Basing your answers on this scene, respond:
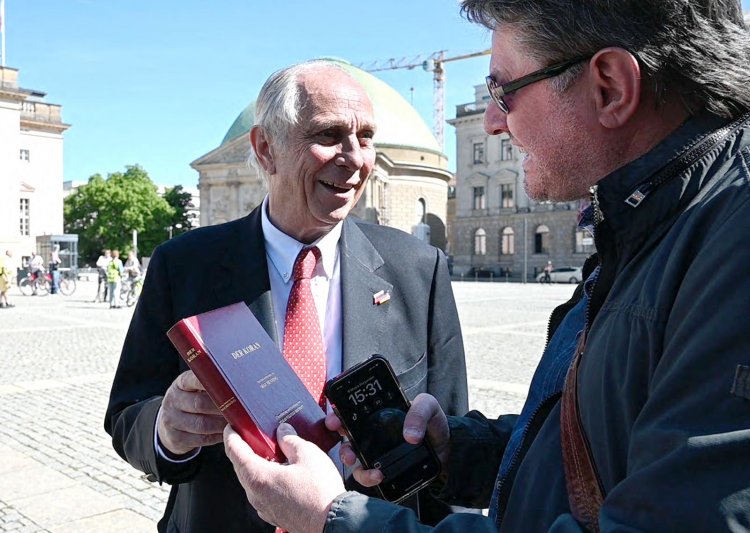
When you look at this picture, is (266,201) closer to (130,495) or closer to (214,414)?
(214,414)

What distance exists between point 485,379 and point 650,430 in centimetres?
876

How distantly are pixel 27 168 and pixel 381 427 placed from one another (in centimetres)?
6203

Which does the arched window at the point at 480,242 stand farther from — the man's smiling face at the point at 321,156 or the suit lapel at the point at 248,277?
the suit lapel at the point at 248,277

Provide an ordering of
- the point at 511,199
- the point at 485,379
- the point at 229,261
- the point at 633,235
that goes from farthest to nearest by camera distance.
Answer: the point at 511,199, the point at 485,379, the point at 229,261, the point at 633,235

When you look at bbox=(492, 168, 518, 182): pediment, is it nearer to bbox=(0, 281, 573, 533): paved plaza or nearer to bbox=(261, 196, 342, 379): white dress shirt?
bbox=(0, 281, 573, 533): paved plaza

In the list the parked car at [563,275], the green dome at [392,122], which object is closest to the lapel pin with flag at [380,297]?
the parked car at [563,275]

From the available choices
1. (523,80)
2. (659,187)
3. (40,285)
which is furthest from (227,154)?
(659,187)

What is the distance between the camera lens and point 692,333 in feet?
3.27

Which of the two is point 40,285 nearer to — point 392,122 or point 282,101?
point 282,101

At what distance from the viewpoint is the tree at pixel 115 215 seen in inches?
3044

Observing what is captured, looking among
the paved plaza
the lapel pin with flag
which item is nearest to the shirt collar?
the lapel pin with flag

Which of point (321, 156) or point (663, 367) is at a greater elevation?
point (321, 156)

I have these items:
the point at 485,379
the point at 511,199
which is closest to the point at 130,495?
the point at 485,379

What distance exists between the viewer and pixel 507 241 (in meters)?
63.8
